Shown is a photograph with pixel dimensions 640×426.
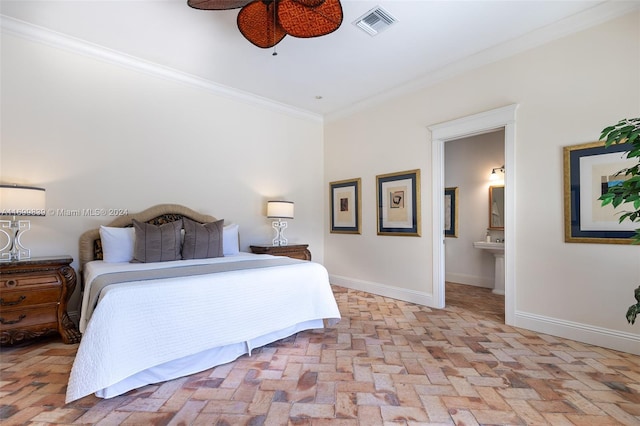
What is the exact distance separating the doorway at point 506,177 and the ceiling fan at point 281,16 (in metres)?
1.97

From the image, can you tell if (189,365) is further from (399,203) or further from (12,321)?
(399,203)

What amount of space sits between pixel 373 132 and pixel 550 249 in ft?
9.00

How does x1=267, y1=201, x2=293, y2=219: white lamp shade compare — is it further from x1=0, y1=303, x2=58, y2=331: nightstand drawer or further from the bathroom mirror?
the bathroom mirror

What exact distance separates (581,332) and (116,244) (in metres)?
4.59

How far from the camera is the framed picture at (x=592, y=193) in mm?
2557

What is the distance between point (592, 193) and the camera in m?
2.68

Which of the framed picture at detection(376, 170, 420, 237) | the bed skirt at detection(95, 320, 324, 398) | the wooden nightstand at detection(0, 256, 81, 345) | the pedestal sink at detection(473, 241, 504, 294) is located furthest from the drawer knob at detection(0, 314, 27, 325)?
the pedestal sink at detection(473, 241, 504, 294)

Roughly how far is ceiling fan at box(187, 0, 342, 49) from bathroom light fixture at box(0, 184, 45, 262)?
2203 mm

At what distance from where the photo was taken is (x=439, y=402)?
181cm

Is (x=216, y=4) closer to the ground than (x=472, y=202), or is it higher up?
higher up

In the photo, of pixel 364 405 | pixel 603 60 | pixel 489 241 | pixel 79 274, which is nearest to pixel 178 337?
pixel 364 405

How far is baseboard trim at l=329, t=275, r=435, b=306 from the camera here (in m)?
3.95

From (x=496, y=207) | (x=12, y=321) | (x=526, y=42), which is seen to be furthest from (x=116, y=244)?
(x=496, y=207)

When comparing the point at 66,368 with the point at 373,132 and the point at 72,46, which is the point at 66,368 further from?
the point at 373,132
